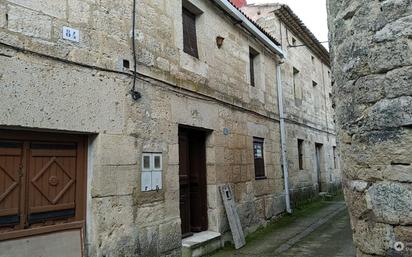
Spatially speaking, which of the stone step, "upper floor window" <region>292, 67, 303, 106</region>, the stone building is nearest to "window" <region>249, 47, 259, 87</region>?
the stone building

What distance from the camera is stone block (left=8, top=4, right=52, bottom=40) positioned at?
9.61ft

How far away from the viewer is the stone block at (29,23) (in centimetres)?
293

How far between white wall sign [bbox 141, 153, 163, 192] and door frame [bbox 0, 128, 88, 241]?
2.38 ft

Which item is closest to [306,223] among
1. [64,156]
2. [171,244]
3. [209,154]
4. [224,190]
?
[224,190]

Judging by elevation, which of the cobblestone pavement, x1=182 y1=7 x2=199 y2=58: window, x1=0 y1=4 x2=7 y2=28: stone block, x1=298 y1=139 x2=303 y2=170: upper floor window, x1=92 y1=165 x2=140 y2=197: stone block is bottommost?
the cobblestone pavement

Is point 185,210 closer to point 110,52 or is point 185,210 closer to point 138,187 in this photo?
point 138,187

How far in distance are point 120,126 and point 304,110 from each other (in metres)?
7.77

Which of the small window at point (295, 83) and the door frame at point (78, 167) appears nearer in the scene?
the door frame at point (78, 167)

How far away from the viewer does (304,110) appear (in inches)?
411

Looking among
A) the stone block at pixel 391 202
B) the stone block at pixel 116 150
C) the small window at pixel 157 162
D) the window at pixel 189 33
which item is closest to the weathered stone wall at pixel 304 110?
the window at pixel 189 33

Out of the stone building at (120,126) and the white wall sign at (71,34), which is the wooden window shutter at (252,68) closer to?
the stone building at (120,126)

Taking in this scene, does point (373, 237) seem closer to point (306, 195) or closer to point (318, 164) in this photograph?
point (306, 195)

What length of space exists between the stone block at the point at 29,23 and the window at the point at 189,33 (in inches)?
94.4

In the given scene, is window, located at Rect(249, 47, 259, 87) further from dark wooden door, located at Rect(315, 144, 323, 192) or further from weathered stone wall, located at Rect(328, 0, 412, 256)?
dark wooden door, located at Rect(315, 144, 323, 192)
